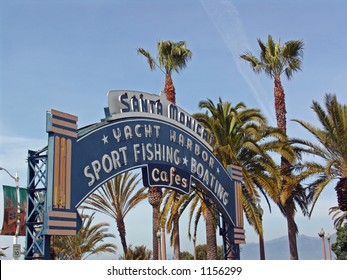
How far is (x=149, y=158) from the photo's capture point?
60.1ft

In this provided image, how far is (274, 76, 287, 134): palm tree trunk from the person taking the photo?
33125 mm

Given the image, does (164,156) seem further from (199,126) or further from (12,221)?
(12,221)

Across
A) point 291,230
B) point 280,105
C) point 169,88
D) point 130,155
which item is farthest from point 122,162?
point 280,105

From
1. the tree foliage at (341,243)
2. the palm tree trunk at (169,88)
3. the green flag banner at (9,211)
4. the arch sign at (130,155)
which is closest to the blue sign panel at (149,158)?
the arch sign at (130,155)

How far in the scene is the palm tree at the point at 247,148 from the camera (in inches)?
1063

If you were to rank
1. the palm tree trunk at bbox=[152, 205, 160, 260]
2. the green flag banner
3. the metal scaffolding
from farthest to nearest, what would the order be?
the palm tree trunk at bbox=[152, 205, 160, 260] → the green flag banner → the metal scaffolding

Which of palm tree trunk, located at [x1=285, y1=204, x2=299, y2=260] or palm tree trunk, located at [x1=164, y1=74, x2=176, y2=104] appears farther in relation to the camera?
palm tree trunk, located at [x1=164, y1=74, x2=176, y2=104]

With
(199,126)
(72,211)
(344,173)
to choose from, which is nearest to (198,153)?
(199,126)

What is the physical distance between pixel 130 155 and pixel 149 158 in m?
0.98

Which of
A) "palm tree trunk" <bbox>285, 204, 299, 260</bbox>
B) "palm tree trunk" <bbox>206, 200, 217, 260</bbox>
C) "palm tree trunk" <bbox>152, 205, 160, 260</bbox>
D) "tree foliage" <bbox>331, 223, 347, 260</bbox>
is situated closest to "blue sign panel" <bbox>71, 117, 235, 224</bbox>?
"palm tree trunk" <bbox>206, 200, 217, 260</bbox>

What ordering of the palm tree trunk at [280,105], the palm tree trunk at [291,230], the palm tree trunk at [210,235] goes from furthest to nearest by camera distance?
the palm tree trunk at [280,105] → the palm tree trunk at [291,230] → the palm tree trunk at [210,235]

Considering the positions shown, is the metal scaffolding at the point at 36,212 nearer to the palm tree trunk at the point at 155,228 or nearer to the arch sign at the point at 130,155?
the arch sign at the point at 130,155

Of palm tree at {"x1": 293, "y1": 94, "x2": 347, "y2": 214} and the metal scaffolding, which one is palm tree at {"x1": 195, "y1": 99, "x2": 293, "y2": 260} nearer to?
palm tree at {"x1": 293, "y1": 94, "x2": 347, "y2": 214}
